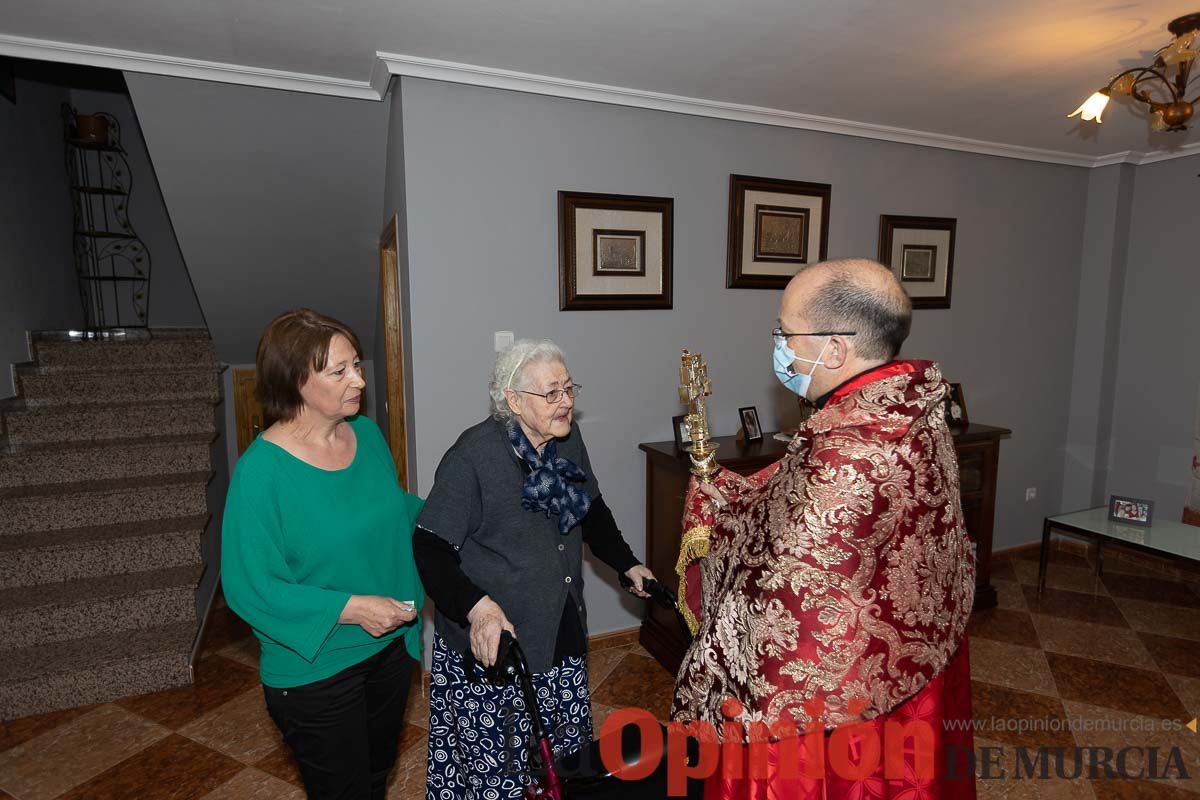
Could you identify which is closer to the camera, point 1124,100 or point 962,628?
point 962,628

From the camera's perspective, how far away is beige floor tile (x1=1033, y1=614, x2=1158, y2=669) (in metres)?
3.15

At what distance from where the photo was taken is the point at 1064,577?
4.10 metres

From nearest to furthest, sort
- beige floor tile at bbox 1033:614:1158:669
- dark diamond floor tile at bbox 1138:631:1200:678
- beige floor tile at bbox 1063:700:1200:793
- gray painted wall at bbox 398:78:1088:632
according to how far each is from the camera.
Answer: beige floor tile at bbox 1063:700:1200:793 → gray painted wall at bbox 398:78:1088:632 → dark diamond floor tile at bbox 1138:631:1200:678 → beige floor tile at bbox 1033:614:1158:669

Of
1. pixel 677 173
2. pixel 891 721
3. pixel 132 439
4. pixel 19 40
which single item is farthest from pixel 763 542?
pixel 132 439

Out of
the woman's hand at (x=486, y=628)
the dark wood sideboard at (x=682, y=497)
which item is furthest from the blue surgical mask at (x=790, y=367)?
the dark wood sideboard at (x=682, y=497)

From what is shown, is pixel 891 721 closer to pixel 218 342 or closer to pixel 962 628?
pixel 962 628

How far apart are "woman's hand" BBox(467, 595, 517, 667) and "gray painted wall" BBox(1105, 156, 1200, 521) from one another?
15.3 feet

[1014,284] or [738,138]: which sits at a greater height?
[738,138]

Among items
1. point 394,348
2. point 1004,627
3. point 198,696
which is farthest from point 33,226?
point 1004,627

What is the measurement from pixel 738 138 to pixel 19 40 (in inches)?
117

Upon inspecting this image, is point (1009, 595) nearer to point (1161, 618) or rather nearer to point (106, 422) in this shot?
point (1161, 618)

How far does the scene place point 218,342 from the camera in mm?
4602

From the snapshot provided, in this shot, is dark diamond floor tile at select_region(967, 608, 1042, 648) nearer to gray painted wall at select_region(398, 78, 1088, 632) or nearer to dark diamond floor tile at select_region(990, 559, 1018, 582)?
dark diamond floor tile at select_region(990, 559, 1018, 582)

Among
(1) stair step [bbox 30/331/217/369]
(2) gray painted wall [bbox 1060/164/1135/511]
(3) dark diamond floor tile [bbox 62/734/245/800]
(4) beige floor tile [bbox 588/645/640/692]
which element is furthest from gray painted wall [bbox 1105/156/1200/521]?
(1) stair step [bbox 30/331/217/369]
